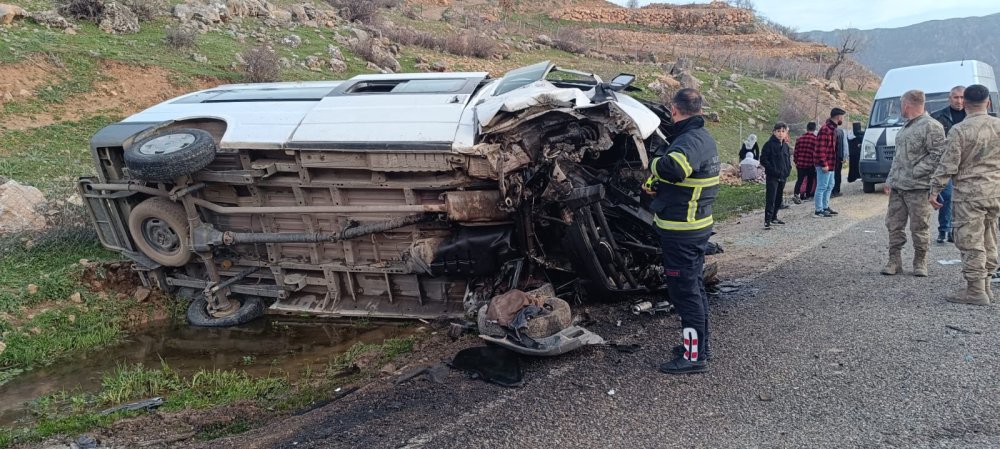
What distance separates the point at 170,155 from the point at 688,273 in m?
4.22

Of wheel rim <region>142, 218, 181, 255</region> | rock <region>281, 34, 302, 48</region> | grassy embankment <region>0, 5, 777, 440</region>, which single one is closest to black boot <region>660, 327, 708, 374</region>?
grassy embankment <region>0, 5, 777, 440</region>

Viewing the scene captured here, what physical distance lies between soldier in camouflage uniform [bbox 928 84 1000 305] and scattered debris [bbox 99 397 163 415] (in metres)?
6.07

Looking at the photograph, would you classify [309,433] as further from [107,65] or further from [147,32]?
[147,32]

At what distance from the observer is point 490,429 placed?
3.28 metres

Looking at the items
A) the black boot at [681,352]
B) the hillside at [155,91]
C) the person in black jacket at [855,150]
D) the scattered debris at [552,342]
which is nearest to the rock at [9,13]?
the hillside at [155,91]

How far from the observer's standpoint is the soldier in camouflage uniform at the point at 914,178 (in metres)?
5.04

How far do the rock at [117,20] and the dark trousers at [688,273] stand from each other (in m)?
13.5

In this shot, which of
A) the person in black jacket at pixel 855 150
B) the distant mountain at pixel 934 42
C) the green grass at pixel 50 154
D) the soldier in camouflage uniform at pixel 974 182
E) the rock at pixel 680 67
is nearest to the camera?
the soldier in camouflage uniform at pixel 974 182

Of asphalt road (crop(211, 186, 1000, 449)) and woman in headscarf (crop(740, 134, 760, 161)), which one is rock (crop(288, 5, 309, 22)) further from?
asphalt road (crop(211, 186, 1000, 449))

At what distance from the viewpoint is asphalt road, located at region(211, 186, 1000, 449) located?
10.2 feet

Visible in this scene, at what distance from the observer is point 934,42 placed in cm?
7194

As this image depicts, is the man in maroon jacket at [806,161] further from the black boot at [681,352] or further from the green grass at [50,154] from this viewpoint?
the green grass at [50,154]

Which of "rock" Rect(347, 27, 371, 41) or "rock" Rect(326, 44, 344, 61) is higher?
"rock" Rect(347, 27, 371, 41)

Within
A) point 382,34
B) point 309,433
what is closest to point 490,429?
point 309,433
